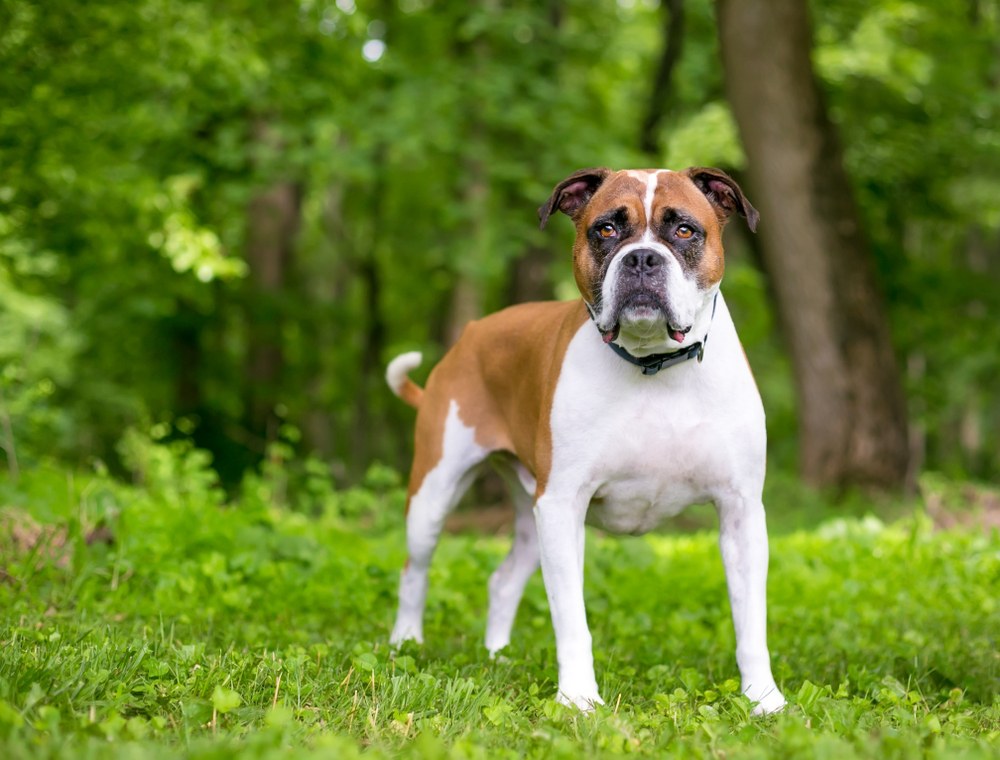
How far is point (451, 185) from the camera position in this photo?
17.7 m

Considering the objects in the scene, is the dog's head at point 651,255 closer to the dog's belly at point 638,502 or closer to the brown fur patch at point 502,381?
the brown fur patch at point 502,381

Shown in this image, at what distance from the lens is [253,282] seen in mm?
17828

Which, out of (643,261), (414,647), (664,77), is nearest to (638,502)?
(643,261)

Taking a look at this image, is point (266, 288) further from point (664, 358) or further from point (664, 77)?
point (664, 358)

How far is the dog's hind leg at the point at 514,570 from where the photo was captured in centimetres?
554

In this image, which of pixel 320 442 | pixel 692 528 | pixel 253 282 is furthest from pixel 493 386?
pixel 320 442

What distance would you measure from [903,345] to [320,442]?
10.4 meters

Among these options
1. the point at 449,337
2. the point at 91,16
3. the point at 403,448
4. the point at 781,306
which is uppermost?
the point at 91,16

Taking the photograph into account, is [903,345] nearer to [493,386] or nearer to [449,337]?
[449,337]

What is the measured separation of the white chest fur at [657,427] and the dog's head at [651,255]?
0.18m

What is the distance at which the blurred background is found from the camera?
10031mm

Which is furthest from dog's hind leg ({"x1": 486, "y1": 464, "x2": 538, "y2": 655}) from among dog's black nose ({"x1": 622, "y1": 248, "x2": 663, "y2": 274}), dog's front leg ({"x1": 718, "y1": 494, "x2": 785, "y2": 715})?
dog's black nose ({"x1": 622, "y1": 248, "x2": 663, "y2": 274})

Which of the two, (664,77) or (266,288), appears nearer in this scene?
(664,77)

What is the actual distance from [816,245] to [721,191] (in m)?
7.24
